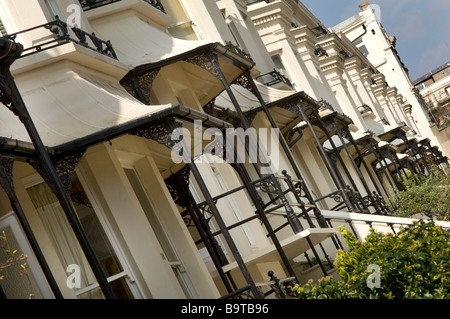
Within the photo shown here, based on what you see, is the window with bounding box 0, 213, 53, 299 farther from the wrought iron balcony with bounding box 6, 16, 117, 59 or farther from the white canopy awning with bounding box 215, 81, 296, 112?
the white canopy awning with bounding box 215, 81, 296, 112

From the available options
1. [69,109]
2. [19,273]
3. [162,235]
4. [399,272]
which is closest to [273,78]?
[162,235]

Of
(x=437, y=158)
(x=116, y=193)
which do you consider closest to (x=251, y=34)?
(x=116, y=193)

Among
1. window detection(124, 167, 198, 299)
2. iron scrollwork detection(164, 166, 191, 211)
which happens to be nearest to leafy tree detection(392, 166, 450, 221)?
iron scrollwork detection(164, 166, 191, 211)

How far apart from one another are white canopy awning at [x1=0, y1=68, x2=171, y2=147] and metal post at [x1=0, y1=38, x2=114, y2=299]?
100 centimetres

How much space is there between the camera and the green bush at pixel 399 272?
852cm

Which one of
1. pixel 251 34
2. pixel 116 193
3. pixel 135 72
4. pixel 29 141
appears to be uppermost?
pixel 251 34

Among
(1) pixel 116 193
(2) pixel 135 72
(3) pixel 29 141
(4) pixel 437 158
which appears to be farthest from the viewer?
(4) pixel 437 158

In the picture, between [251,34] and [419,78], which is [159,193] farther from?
[419,78]

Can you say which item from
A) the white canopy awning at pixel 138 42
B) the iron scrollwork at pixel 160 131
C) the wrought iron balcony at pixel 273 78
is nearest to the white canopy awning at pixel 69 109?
the iron scrollwork at pixel 160 131

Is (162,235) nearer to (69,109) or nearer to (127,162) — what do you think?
(127,162)

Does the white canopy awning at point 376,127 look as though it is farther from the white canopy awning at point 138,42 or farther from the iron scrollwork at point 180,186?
the iron scrollwork at point 180,186

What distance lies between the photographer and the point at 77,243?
1132 centimetres

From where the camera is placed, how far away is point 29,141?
10898 mm
